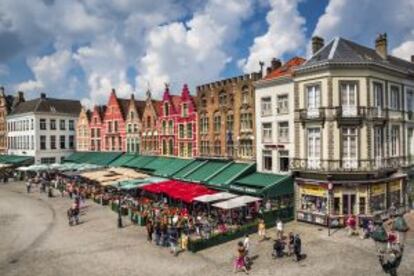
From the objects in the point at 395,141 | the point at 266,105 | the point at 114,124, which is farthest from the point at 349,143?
the point at 114,124

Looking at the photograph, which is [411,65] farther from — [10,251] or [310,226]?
[10,251]

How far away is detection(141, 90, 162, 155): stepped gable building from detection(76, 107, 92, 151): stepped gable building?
52.9ft

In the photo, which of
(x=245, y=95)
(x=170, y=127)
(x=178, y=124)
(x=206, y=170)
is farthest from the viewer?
(x=170, y=127)

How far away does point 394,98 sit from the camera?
29938 mm

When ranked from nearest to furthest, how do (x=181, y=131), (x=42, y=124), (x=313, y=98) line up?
(x=313, y=98)
(x=181, y=131)
(x=42, y=124)

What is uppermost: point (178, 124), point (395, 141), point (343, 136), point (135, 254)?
point (178, 124)

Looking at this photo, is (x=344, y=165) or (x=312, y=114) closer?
(x=344, y=165)

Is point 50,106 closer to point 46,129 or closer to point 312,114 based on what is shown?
point 46,129

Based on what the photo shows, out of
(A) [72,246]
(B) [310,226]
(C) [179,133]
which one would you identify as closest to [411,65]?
(B) [310,226]

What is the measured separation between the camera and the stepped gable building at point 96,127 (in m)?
58.5

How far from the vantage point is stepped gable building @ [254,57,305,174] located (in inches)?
1184

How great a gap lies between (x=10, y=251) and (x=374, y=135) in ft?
82.3

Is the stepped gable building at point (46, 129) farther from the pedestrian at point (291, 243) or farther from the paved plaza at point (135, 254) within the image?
the pedestrian at point (291, 243)

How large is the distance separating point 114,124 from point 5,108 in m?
30.8
